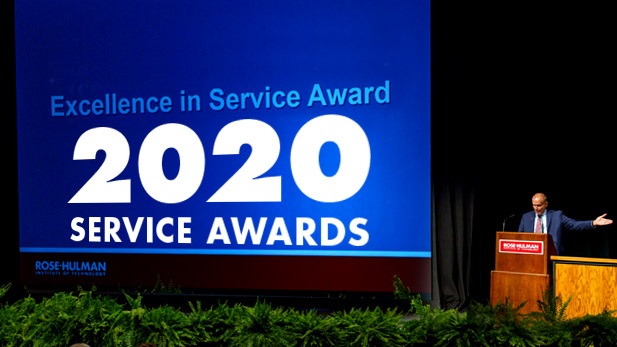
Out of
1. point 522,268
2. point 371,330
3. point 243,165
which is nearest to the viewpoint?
point 371,330

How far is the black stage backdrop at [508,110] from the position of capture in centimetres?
587

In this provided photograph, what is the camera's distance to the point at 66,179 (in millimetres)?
6672

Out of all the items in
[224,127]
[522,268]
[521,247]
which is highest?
[224,127]

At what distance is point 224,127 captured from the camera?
6.25 meters

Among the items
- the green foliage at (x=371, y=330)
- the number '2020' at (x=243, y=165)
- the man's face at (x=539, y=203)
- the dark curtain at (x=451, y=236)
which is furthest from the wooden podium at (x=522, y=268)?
the green foliage at (x=371, y=330)

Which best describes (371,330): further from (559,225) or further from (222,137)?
(222,137)

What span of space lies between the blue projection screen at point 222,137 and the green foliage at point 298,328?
3.44 m

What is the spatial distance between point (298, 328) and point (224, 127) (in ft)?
13.6

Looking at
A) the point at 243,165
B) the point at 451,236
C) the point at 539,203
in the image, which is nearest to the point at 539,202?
the point at 539,203

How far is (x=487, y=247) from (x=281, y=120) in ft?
8.79

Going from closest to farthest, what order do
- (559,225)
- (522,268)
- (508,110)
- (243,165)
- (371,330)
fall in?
(371,330) < (522,268) < (559,225) < (508,110) < (243,165)

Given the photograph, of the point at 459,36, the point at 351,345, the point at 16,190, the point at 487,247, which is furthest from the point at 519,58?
the point at 16,190

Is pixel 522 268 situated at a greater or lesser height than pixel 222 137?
lesser

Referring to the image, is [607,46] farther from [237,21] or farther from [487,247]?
[237,21]
